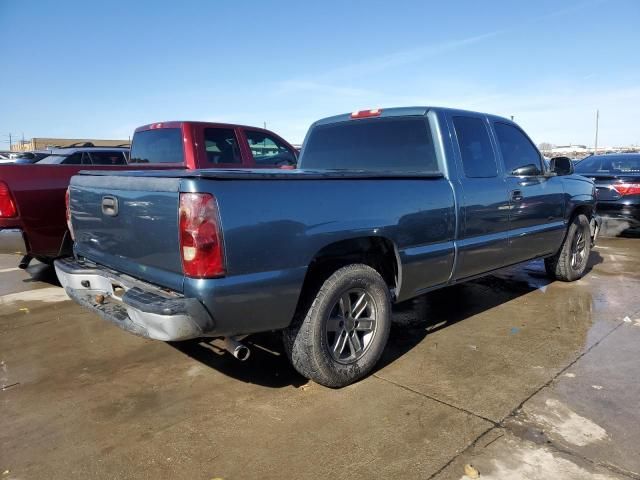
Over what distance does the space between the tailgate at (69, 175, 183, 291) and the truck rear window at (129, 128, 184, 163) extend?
9.13 ft

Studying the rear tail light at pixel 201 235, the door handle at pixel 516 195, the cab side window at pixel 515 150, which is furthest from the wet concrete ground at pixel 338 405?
the cab side window at pixel 515 150

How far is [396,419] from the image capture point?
2871 millimetres

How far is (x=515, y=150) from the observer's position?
4895 mm

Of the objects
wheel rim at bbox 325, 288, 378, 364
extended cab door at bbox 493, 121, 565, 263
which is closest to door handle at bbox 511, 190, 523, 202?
extended cab door at bbox 493, 121, 565, 263

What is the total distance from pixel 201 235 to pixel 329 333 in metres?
1.21

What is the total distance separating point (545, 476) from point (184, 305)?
198cm

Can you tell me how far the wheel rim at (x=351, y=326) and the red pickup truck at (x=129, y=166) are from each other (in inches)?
135

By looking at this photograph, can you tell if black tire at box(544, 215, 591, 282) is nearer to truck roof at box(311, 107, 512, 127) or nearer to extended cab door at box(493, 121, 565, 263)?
extended cab door at box(493, 121, 565, 263)

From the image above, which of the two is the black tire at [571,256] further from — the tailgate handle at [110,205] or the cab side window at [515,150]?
the tailgate handle at [110,205]

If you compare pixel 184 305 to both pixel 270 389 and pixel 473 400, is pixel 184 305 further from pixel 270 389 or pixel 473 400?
pixel 473 400

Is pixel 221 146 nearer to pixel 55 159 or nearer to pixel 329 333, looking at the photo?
pixel 329 333

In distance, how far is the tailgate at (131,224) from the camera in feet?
8.75

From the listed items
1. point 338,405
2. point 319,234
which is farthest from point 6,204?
point 338,405

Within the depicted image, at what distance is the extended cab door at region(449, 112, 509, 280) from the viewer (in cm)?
400
